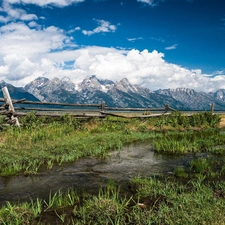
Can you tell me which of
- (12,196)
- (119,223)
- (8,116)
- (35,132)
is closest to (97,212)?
(119,223)

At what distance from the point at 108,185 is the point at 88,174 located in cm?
142

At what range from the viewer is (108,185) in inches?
223

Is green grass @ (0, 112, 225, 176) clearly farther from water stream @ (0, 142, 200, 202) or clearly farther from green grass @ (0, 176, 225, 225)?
green grass @ (0, 176, 225, 225)

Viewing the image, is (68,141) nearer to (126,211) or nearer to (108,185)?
(108,185)

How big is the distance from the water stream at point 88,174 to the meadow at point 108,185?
383 millimetres

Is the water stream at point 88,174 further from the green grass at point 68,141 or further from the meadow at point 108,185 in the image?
the green grass at point 68,141

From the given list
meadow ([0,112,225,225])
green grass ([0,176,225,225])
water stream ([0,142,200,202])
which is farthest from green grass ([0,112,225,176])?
green grass ([0,176,225,225])

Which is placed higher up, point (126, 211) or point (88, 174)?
point (126, 211)

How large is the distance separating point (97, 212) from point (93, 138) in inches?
321

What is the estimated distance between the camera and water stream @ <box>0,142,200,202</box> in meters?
5.69

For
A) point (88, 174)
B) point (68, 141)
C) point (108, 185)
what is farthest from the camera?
point (68, 141)

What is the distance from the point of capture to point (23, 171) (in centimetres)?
716

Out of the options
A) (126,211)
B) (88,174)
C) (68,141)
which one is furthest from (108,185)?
(68,141)

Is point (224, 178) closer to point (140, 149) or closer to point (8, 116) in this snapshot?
point (140, 149)
